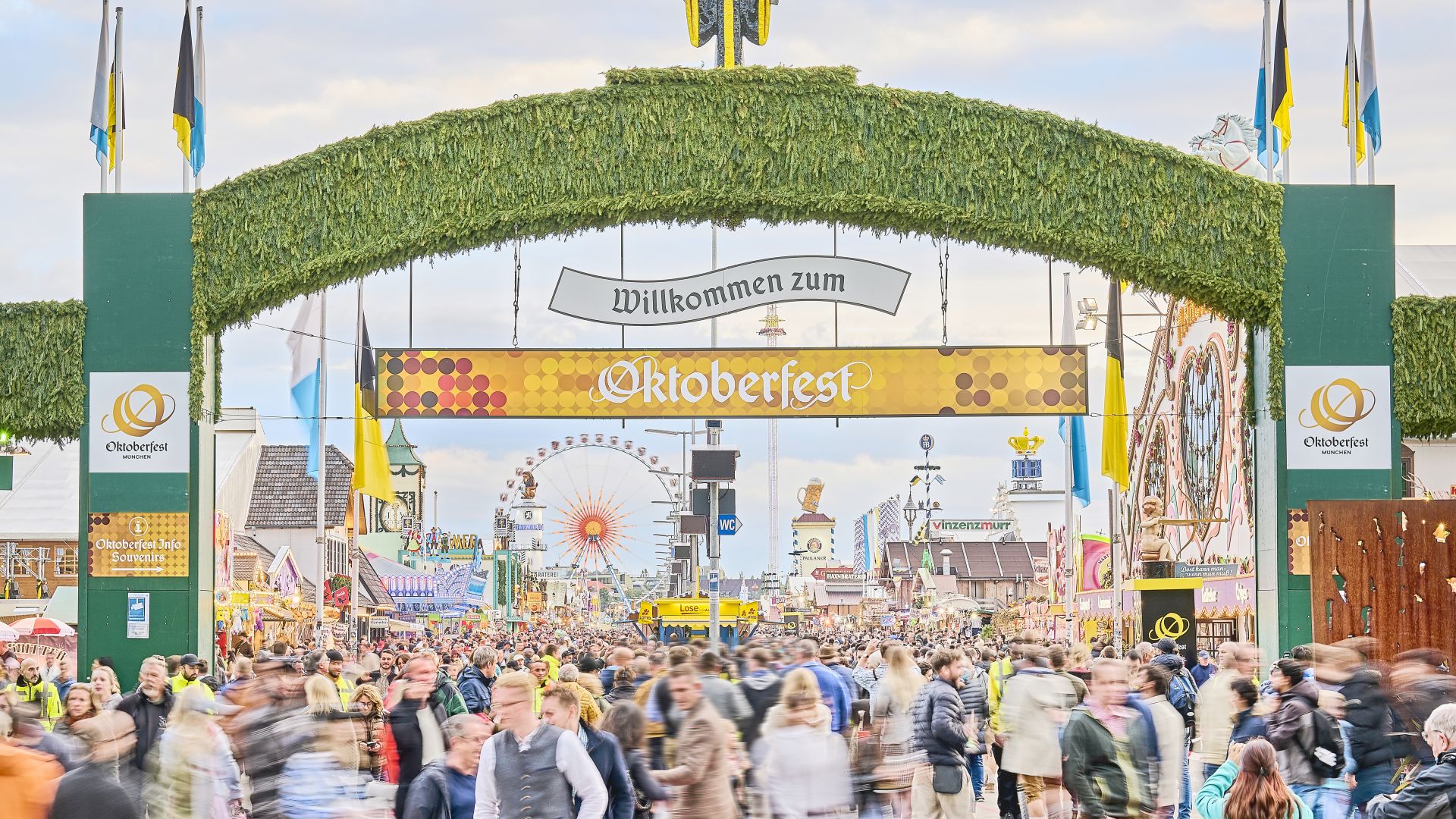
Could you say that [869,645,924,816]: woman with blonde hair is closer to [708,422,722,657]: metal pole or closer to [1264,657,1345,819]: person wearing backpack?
[1264,657,1345,819]: person wearing backpack

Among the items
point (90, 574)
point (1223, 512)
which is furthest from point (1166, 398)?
point (90, 574)

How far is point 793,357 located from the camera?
799 inches

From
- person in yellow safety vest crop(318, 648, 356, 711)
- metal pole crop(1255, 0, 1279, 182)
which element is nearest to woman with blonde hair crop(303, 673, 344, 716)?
person in yellow safety vest crop(318, 648, 356, 711)

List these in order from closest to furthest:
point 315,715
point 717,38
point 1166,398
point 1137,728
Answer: point 315,715
point 1137,728
point 717,38
point 1166,398

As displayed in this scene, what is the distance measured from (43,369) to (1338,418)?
15.5 metres

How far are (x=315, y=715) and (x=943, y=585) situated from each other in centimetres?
7579

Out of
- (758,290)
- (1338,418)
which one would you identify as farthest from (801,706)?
(1338,418)

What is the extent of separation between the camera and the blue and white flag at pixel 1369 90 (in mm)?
21156

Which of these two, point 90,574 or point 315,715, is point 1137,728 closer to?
point 315,715

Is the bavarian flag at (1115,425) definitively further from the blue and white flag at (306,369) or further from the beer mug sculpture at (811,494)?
the beer mug sculpture at (811,494)

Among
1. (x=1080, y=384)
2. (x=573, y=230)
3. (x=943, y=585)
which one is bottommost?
(x=943, y=585)

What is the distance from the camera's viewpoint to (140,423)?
19.3m

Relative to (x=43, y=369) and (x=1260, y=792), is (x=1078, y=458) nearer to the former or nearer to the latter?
(x=43, y=369)

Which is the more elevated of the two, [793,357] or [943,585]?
[793,357]
